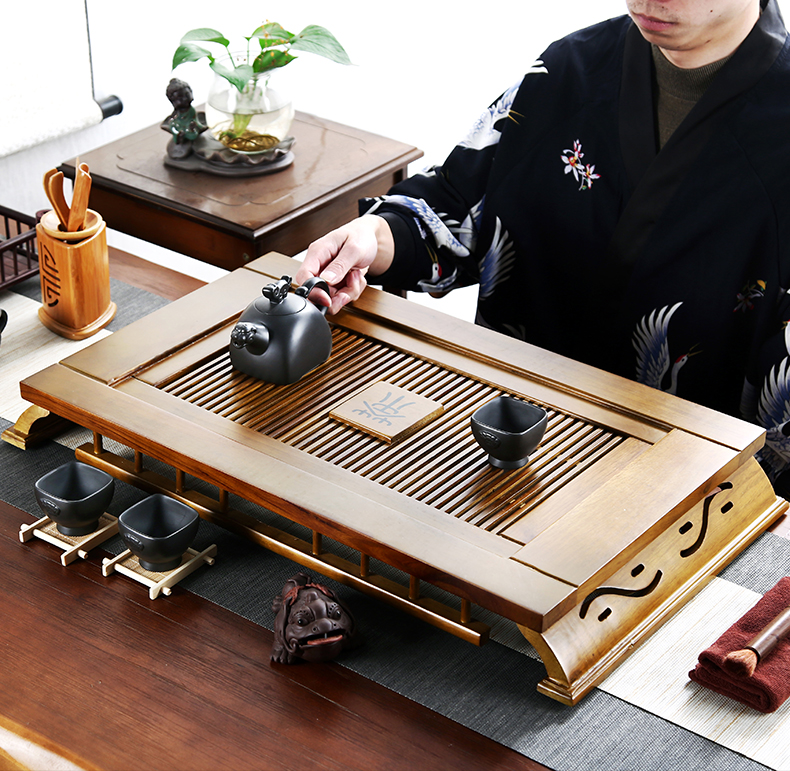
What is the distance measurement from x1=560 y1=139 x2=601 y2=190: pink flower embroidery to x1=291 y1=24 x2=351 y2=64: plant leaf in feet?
2.16

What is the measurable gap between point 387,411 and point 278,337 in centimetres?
17

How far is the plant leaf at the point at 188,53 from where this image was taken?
2166 mm

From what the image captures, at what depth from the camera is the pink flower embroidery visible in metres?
1.75

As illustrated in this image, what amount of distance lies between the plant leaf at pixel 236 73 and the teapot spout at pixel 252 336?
996 millimetres

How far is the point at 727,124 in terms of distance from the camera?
159 centimetres

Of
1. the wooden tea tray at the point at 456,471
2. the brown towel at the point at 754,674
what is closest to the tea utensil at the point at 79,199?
the wooden tea tray at the point at 456,471

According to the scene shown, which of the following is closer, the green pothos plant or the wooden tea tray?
the wooden tea tray

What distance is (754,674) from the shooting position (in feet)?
3.52

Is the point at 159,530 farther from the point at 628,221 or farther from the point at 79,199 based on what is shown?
the point at 628,221

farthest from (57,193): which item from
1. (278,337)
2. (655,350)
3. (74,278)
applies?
(655,350)

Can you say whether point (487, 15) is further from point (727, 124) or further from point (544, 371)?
point (544, 371)

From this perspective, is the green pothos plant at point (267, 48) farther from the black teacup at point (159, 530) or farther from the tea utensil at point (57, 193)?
the black teacup at point (159, 530)

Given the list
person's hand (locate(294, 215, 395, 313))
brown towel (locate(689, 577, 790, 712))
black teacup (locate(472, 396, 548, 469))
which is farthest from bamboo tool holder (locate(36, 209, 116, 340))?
brown towel (locate(689, 577, 790, 712))

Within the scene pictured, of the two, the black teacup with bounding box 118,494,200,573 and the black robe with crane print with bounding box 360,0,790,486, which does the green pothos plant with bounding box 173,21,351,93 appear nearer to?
the black robe with crane print with bounding box 360,0,790,486
